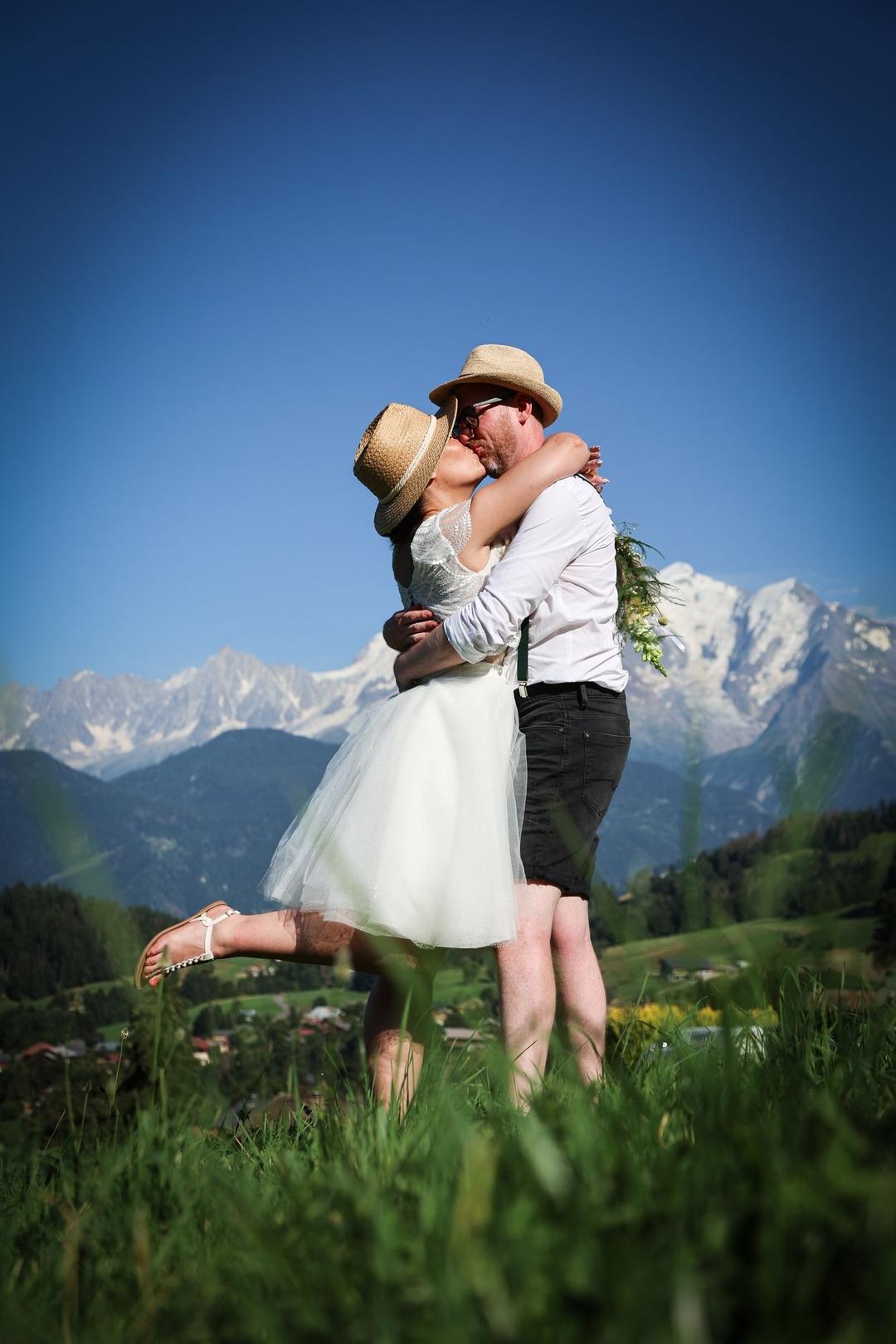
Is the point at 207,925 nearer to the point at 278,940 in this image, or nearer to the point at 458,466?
the point at 278,940

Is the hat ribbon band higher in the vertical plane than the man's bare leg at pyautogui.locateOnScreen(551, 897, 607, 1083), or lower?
higher

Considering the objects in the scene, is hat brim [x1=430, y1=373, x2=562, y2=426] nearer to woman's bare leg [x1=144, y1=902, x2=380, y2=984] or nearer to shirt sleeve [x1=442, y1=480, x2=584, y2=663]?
shirt sleeve [x1=442, y1=480, x2=584, y2=663]

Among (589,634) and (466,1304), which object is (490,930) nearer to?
(589,634)

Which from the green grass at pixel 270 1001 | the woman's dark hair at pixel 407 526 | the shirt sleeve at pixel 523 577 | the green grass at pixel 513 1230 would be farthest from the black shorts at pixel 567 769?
the green grass at pixel 270 1001

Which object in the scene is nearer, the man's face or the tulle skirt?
the tulle skirt

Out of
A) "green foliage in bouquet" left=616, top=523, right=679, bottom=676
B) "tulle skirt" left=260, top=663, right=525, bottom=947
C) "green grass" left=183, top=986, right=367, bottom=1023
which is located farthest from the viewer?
"green grass" left=183, top=986, right=367, bottom=1023

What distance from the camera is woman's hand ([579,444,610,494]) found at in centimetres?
398

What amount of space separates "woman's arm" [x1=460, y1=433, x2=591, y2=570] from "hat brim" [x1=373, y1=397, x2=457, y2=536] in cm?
24

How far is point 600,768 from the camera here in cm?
369

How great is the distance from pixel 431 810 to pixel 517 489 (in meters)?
1.14

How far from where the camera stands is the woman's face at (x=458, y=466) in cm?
385

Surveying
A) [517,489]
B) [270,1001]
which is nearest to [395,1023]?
[517,489]

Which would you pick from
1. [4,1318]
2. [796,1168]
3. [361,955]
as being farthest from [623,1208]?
[361,955]

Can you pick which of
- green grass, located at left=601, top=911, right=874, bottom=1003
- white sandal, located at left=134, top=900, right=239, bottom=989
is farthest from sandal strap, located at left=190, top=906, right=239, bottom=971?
green grass, located at left=601, top=911, right=874, bottom=1003
